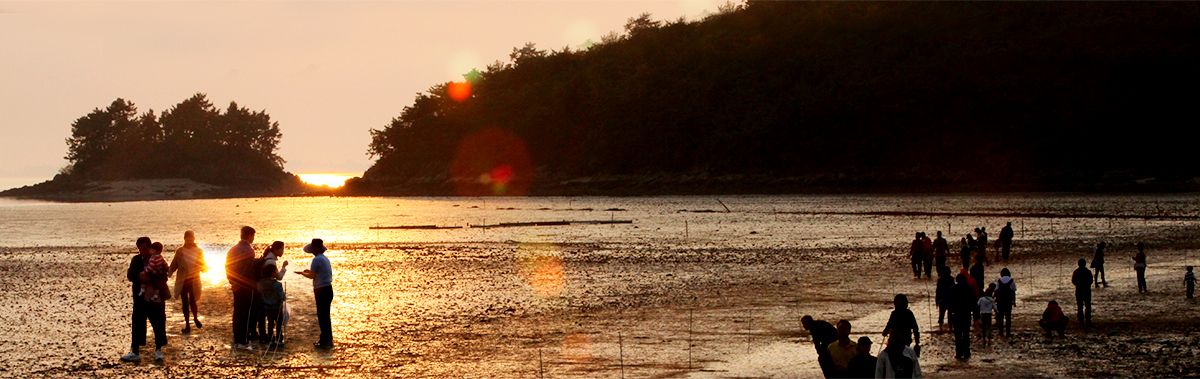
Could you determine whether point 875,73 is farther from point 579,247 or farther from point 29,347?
point 29,347

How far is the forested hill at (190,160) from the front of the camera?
603 feet

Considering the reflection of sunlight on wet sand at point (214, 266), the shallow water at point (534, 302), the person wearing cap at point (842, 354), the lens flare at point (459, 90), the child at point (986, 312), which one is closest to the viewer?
the person wearing cap at point (842, 354)

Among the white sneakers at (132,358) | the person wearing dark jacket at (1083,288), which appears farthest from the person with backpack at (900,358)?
the white sneakers at (132,358)

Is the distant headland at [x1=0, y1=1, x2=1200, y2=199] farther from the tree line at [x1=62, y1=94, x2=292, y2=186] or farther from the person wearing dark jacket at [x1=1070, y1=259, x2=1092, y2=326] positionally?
the person wearing dark jacket at [x1=1070, y1=259, x2=1092, y2=326]

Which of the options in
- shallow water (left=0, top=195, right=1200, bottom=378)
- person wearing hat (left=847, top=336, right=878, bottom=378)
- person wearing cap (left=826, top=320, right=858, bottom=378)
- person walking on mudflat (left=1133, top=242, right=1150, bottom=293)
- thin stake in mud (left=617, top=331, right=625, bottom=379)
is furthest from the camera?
person walking on mudflat (left=1133, top=242, right=1150, bottom=293)

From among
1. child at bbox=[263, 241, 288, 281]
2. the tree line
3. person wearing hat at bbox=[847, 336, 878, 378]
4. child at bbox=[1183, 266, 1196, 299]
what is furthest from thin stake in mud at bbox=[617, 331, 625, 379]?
the tree line

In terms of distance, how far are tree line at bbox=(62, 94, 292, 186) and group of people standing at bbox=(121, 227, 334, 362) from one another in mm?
181621

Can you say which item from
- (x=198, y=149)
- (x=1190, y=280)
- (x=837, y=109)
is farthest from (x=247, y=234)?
(x=198, y=149)

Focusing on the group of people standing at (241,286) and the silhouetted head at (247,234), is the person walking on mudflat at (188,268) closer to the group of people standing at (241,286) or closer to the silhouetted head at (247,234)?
the group of people standing at (241,286)

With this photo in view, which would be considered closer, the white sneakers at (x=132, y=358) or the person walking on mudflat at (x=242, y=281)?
the white sneakers at (x=132, y=358)

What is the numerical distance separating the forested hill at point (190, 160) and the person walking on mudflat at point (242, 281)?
17575 centimetres

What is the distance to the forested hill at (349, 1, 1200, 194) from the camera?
399 feet

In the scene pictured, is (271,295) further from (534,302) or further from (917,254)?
(917,254)

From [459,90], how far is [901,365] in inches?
6797
